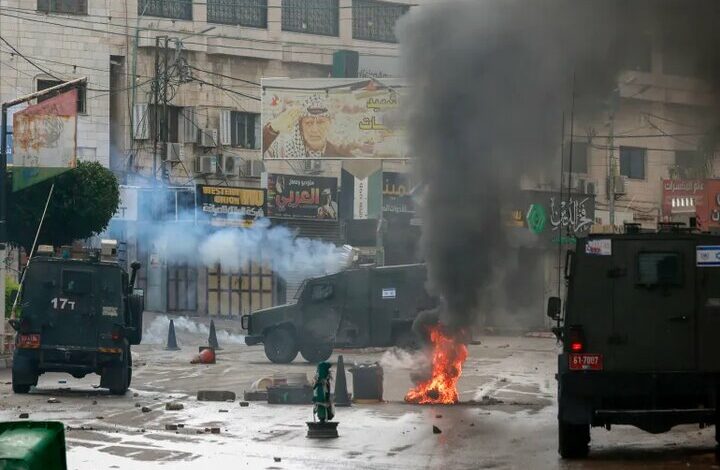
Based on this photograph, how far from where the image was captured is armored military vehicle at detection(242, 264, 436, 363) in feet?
87.5

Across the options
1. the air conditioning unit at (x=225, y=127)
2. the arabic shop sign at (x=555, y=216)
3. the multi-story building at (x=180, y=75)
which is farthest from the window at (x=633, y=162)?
the air conditioning unit at (x=225, y=127)

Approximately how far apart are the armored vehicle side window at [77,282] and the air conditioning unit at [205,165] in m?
20.6

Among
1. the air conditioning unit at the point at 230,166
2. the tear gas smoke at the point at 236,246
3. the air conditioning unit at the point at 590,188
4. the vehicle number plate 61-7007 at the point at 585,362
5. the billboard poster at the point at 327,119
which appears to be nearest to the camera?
the vehicle number plate 61-7007 at the point at 585,362

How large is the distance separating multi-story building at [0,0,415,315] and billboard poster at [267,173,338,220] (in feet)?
1.94

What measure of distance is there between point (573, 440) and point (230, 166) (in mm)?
29830

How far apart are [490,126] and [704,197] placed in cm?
2532

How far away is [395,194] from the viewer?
41.3 meters

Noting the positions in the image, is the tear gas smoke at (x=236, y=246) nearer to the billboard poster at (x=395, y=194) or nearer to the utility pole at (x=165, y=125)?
the utility pole at (x=165, y=125)

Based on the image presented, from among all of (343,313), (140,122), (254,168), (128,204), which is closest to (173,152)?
(140,122)

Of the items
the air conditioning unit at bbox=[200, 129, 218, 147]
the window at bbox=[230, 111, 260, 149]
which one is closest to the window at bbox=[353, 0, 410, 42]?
the window at bbox=[230, 111, 260, 149]

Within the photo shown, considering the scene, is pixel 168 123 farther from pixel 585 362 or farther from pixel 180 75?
pixel 585 362

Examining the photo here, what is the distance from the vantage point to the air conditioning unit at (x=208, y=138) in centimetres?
4025

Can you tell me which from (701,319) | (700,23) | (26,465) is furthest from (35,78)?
(26,465)

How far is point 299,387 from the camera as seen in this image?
17578mm
